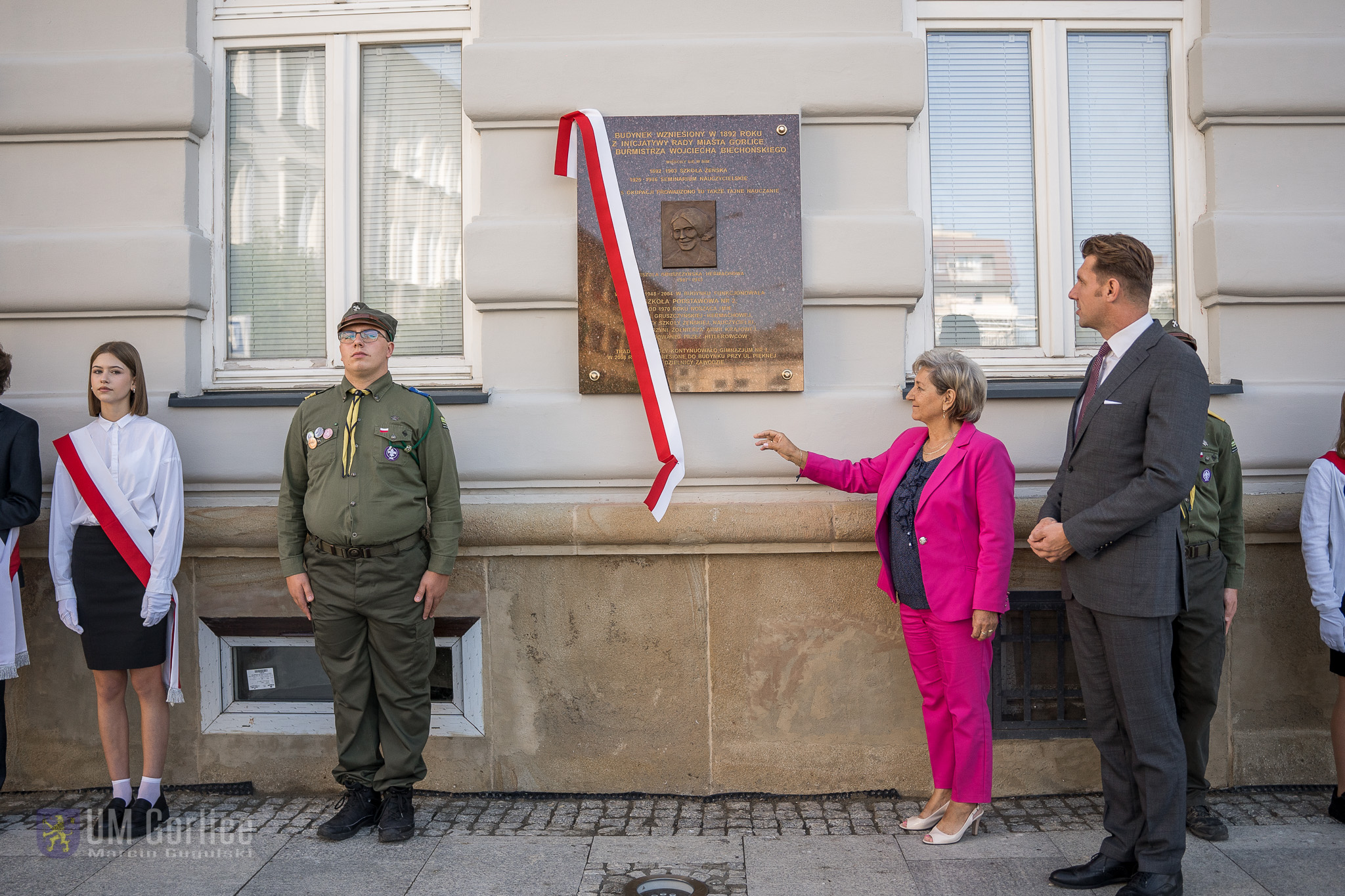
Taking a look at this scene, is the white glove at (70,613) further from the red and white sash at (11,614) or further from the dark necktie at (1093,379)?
the dark necktie at (1093,379)

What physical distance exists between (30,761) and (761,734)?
131 inches

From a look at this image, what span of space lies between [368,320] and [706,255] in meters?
1.46

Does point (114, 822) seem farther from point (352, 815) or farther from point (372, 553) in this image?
point (372, 553)

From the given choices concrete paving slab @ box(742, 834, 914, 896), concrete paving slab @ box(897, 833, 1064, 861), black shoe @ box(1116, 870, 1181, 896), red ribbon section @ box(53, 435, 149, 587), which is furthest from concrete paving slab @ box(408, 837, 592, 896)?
black shoe @ box(1116, 870, 1181, 896)

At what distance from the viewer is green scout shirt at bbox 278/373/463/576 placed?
12.3 feet

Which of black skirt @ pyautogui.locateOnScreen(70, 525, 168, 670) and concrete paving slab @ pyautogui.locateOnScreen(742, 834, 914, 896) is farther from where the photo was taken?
black skirt @ pyautogui.locateOnScreen(70, 525, 168, 670)

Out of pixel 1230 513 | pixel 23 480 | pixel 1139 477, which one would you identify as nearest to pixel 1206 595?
pixel 1230 513

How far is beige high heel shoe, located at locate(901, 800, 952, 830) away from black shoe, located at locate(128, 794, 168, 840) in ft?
9.93

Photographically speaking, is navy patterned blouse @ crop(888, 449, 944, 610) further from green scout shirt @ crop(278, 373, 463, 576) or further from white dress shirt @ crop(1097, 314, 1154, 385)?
green scout shirt @ crop(278, 373, 463, 576)

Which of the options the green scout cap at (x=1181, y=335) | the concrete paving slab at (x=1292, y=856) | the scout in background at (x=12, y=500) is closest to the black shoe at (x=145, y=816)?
the scout in background at (x=12, y=500)

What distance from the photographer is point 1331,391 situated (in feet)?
14.1

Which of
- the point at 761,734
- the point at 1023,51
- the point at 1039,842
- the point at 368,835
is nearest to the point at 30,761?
the point at 368,835

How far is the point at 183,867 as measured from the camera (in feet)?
11.7

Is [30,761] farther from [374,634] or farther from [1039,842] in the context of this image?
[1039,842]
